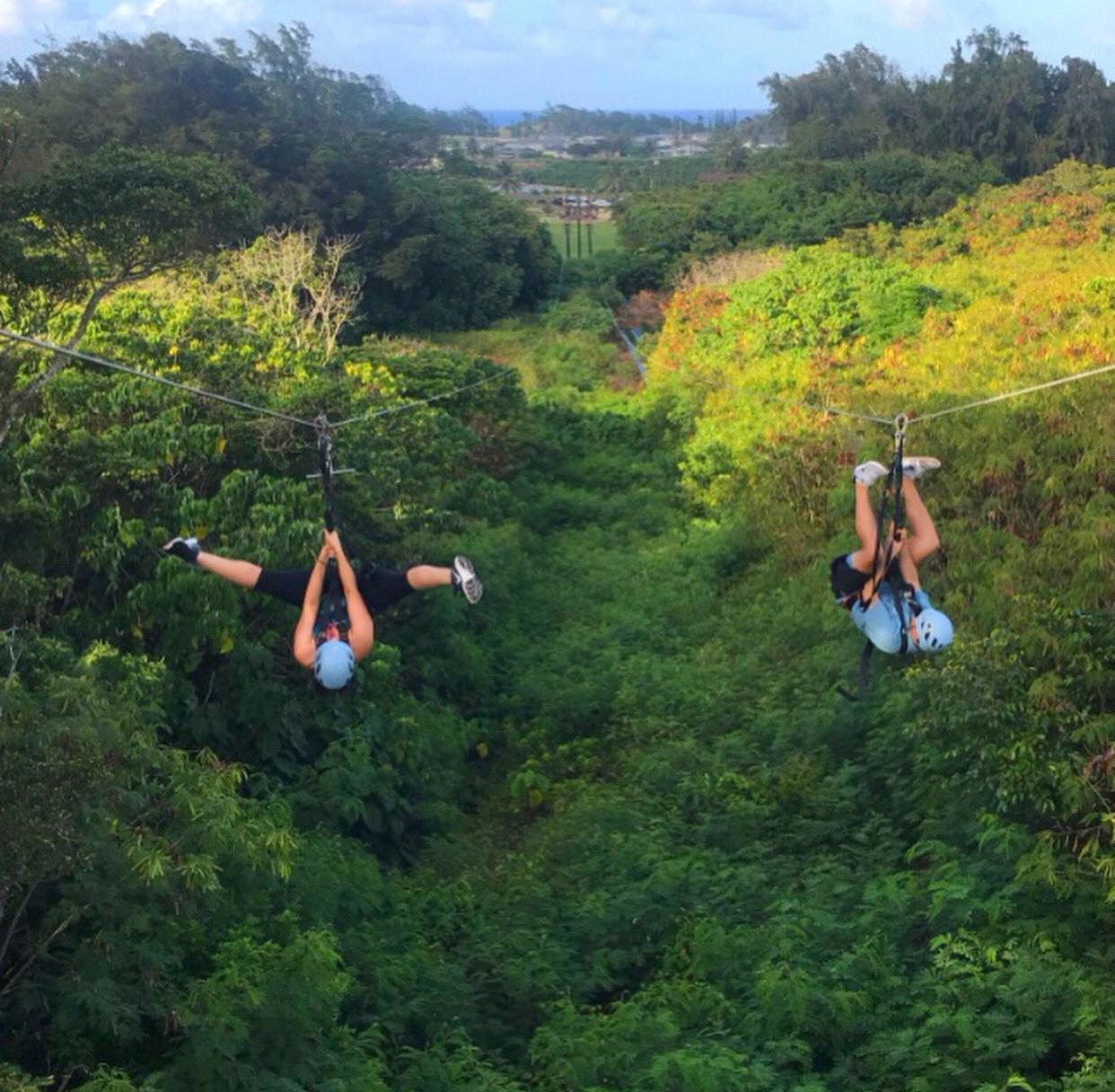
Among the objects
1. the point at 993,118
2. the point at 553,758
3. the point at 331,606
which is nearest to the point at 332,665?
the point at 331,606

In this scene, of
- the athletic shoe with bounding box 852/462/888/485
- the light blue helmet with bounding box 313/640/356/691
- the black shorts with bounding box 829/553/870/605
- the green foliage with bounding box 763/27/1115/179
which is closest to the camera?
the athletic shoe with bounding box 852/462/888/485

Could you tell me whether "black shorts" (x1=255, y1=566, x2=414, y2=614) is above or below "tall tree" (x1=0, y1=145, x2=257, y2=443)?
below

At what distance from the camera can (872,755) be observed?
450 inches

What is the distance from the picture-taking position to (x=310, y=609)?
6.80 meters

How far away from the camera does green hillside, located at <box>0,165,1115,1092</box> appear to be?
7.28 meters

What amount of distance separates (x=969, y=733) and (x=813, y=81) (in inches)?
2500

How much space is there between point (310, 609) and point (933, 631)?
2934mm

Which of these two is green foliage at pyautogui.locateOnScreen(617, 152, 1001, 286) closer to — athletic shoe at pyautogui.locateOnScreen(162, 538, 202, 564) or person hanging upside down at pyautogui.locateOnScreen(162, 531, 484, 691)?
person hanging upside down at pyautogui.locateOnScreen(162, 531, 484, 691)

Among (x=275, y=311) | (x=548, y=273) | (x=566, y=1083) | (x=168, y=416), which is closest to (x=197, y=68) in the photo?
(x=548, y=273)

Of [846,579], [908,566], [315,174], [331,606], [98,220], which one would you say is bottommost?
[331,606]

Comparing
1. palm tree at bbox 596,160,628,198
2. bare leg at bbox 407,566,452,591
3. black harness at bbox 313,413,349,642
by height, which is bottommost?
black harness at bbox 313,413,349,642

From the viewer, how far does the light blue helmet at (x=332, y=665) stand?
6750 mm

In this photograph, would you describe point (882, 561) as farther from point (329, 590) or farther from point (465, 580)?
point (329, 590)

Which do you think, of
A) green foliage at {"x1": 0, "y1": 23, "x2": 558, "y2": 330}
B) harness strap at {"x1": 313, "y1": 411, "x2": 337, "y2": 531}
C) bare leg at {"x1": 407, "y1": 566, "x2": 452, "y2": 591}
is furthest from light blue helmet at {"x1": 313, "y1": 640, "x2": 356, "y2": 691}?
green foliage at {"x1": 0, "y1": 23, "x2": 558, "y2": 330}
